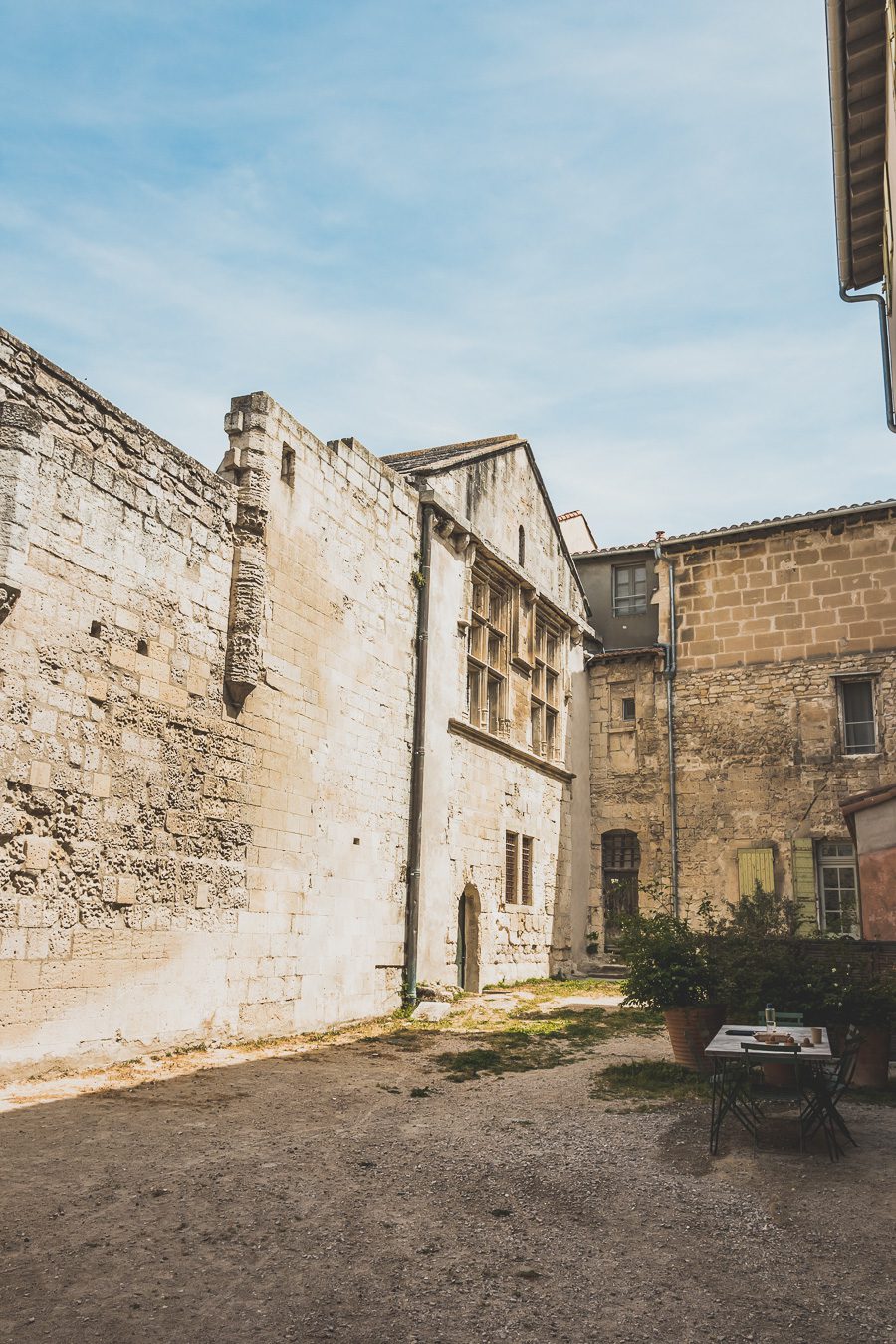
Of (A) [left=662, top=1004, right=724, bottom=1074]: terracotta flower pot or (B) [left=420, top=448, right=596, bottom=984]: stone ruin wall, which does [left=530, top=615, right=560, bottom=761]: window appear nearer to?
(B) [left=420, top=448, right=596, bottom=984]: stone ruin wall

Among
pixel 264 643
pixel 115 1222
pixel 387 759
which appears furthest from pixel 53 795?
pixel 387 759

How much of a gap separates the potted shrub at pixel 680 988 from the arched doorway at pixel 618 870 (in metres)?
9.39

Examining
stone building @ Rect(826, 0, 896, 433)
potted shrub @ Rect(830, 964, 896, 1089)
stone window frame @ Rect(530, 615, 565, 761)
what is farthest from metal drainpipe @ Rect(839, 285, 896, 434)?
stone window frame @ Rect(530, 615, 565, 761)

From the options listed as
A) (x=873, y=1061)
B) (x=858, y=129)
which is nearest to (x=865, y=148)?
(x=858, y=129)

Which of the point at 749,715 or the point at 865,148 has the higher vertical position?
the point at 865,148

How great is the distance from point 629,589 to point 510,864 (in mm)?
6365

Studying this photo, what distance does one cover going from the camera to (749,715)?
53.9ft

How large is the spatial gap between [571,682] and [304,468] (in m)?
8.24

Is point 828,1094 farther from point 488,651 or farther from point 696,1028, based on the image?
point 488,651

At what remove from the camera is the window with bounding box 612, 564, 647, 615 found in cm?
1828

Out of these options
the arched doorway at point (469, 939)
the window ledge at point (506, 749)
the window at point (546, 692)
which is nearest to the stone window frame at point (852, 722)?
the window ledge at point (506, 749)

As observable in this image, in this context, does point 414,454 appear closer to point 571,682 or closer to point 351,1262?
point 571,682

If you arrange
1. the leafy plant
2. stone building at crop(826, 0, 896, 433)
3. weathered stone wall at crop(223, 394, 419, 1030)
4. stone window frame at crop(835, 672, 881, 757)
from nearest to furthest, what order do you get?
the leafy plant
stone building at crop(826, 0, 896, 433)
weathered stone wall at crop(223, 394, 419, 1030)
stone window frame at crop(835, 672, 881, 757)

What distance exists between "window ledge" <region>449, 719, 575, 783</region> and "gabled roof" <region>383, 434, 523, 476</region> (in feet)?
10.7
